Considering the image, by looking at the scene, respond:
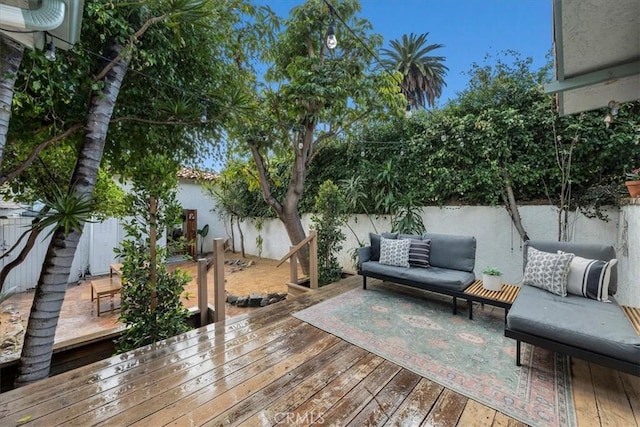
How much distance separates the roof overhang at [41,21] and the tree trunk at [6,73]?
0.51ft

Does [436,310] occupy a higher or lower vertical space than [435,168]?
lower

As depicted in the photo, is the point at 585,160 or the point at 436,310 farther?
the point at 585,160

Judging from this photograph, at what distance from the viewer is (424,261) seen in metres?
3.77

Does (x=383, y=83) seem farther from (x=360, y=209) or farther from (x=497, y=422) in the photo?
(x=497, y=422)

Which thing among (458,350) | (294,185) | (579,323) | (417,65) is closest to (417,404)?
(458,350)

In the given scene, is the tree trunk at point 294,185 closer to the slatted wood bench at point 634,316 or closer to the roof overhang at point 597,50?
the roof overhang at point 597,50

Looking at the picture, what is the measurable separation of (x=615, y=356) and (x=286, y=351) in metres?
2.43

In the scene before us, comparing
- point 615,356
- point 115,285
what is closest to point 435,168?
point 615,356

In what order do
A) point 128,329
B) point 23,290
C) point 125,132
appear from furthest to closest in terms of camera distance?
point 23,290 < point 125,132 < point 128,329

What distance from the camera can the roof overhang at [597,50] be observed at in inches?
66.1

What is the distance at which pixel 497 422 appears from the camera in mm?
1598

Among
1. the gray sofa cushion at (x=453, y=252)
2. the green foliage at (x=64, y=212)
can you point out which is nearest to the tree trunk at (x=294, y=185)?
the gray sofa cushion at (x=453, y=252)

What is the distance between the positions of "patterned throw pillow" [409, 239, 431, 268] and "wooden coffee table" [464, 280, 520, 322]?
2.29ft

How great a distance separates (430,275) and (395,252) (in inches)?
24.7
